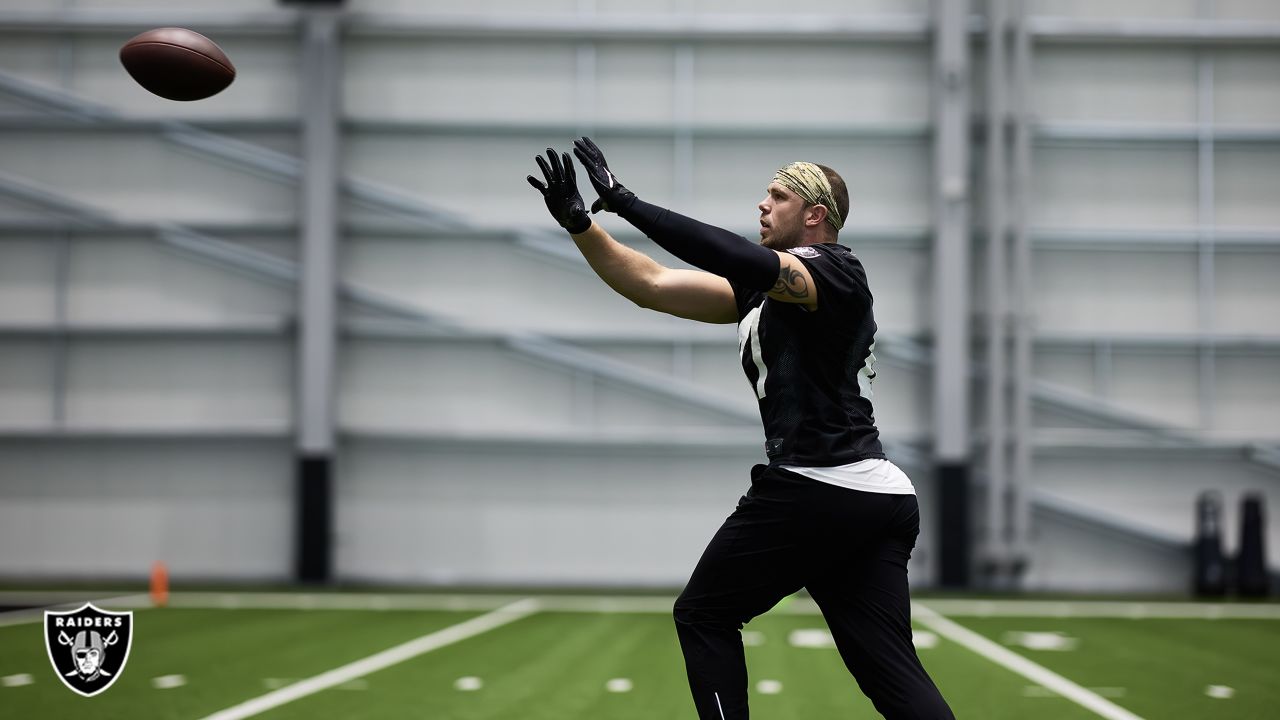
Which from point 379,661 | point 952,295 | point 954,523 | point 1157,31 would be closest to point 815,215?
point 379,661

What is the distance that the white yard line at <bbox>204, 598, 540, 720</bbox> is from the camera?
5.68 metres

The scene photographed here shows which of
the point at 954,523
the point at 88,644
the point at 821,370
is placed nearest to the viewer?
the point at 821,370

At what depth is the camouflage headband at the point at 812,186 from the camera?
346 centimetres

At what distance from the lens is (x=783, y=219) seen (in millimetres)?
3486

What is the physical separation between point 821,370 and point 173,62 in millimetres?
3612

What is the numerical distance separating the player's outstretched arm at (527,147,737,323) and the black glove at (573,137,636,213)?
0.05 m

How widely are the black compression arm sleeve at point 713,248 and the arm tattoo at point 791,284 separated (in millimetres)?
23


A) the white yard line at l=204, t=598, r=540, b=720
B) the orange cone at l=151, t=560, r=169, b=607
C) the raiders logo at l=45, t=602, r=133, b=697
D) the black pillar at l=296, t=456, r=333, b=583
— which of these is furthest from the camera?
the black pillar at l=296, t=456, r=333, b=583

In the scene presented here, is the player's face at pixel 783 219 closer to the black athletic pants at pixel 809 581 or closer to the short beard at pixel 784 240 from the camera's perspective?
the short beard at pixel 784 240

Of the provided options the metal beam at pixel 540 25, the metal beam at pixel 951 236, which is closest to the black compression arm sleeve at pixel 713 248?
the metal beam at pixel 951 236

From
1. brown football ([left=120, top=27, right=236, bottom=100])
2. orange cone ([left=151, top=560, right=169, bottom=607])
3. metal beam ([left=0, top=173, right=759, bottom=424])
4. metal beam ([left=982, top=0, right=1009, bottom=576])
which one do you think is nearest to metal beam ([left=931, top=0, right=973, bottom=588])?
metal beam ([left=982, top=0, right=1009, bottom=576])

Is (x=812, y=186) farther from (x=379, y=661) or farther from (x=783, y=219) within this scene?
(x=379, y=661)

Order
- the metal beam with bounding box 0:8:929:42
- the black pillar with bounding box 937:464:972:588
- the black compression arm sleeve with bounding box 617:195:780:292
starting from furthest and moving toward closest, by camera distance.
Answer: the metal beam with bounding box 0:8:929:42 < the black pillar with bounding box 937:464:972:588 < the black compression arm sleeve with bounding box 617:195:780:292

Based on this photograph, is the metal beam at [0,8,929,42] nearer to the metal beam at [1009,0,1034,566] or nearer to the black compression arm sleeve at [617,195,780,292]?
the metal beam at [1009,0,1034,566]
